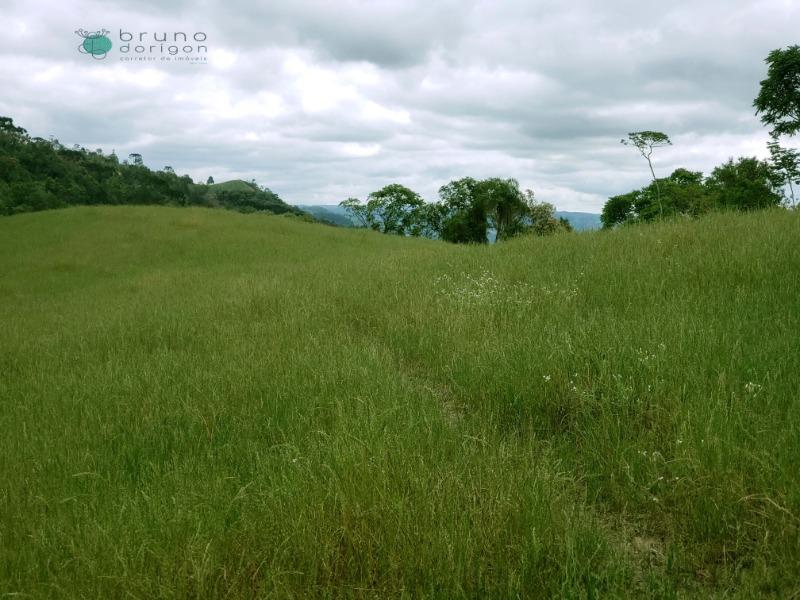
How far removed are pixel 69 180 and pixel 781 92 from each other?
8938 cm

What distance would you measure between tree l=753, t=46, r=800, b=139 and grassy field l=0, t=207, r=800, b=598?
29.9 meters

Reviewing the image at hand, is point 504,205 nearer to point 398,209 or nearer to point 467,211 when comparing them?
point 467,211

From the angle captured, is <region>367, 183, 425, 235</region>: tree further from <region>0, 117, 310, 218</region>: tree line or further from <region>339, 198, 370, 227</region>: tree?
<region>0, 117, 310, 218</region>: tree line

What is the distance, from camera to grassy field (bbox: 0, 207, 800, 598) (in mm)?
2188

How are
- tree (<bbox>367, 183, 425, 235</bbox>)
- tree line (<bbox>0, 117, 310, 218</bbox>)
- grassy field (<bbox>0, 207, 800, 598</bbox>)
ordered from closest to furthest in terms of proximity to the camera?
grassy field (<bbox>0, 207, 800, 598</bbox>) < tree line (<bbox>0, 117, 310, 218</bbox>) < tree (<bbox>367, 183, 425, 235</bbox>)

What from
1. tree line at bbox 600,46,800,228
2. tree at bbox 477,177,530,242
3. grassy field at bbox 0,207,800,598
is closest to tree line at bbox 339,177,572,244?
tree at bbox 477,177,530,242

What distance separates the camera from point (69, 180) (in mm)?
76812

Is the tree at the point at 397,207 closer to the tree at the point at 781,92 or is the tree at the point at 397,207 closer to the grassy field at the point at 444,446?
the tree at the point at 781,92

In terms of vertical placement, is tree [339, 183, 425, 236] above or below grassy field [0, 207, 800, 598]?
above

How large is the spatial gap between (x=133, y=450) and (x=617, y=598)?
11.2 ft

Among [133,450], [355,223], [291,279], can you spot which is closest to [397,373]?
[133,450]

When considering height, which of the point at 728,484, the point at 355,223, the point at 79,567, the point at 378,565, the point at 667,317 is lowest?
the point at 79,567

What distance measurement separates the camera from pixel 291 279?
1332cm

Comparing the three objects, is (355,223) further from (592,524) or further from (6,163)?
(592,524)
